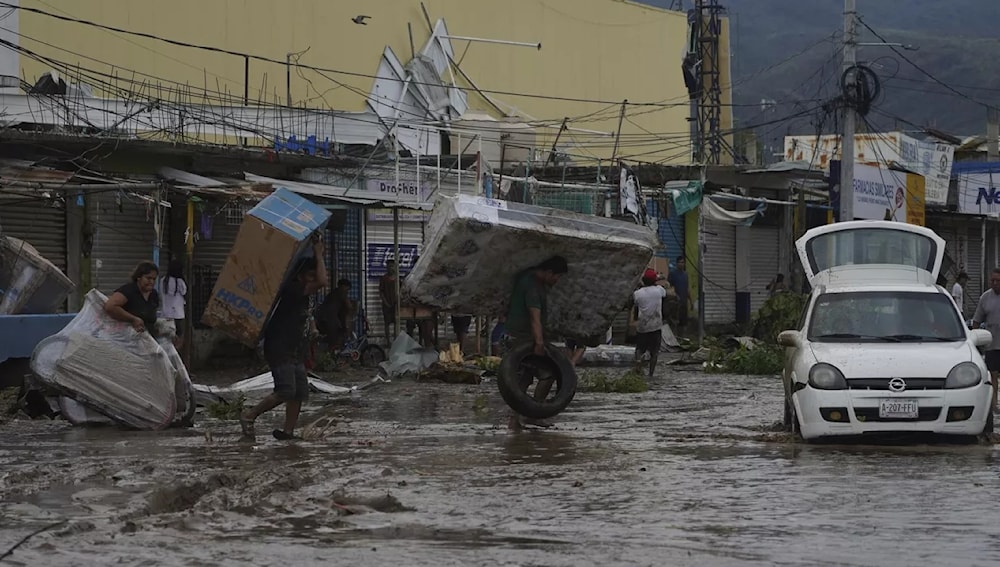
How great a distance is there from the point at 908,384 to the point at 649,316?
9.96 meters

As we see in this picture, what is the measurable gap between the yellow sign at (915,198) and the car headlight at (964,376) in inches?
1013

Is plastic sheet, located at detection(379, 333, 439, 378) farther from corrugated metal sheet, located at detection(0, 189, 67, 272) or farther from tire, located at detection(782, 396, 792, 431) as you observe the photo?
tire, located at detection(782, 396, 792, 431)

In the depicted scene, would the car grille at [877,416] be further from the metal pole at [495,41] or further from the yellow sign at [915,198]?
the metal pole at [495,41]

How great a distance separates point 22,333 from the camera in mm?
15547

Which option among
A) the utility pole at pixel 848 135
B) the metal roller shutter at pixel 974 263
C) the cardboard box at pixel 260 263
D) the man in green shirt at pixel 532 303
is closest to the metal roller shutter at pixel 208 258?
the cardboard box at pixel 260 263

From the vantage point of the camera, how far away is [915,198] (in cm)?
3712

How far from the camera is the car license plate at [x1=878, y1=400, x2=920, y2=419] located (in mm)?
11336

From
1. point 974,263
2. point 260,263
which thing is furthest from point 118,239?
point 974,263

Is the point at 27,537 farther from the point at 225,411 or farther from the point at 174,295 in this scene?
the point at 174,295

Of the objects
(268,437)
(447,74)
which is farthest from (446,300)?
(447,74)

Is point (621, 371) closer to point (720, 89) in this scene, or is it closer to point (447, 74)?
point (447, 74)

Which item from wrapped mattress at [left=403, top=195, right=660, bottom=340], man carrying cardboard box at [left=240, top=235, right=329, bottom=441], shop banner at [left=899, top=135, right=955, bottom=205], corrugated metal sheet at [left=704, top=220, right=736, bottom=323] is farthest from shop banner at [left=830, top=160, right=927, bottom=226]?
man carrying cardboard box at [left=240, top=235, right=329, bottom=441]

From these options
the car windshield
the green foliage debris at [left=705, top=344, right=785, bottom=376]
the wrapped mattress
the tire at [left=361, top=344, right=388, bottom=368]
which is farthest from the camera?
the tire at [left=361, top=344, right=388, bottom=368]

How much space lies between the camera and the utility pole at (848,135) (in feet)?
97.7
